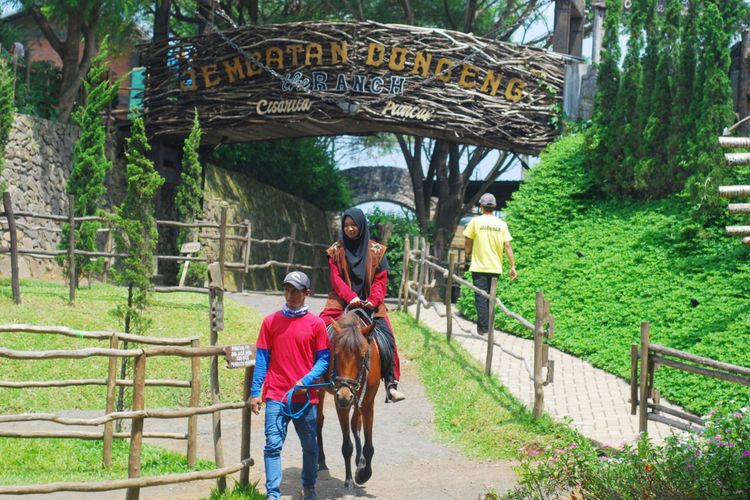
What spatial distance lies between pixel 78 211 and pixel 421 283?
6830 mm

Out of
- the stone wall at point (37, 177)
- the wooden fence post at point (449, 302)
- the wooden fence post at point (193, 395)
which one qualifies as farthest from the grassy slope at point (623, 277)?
the stone wall at point (37, 177)

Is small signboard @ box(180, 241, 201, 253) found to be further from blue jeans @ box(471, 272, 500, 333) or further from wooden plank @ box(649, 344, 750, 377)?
wooden plank @ box(649, 344, 750, 377)

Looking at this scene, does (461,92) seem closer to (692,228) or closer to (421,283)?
(421,283)

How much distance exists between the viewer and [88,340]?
566 inches

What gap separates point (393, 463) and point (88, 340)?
636cm

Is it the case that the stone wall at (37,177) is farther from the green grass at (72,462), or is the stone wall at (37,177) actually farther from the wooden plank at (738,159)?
the wooden plank at (738,159)

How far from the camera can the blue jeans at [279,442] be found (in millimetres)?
7250

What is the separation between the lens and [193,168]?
20406 millimetres

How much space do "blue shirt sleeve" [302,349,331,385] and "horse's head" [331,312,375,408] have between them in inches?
5.9

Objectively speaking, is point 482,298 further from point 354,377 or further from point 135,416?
point 135,416

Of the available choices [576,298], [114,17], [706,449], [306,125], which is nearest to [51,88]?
[114,17]

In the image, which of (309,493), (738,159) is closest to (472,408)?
(309,493)

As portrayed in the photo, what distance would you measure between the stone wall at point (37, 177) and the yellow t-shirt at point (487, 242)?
924 cm

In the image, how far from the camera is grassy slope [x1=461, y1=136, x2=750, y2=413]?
12.5m
